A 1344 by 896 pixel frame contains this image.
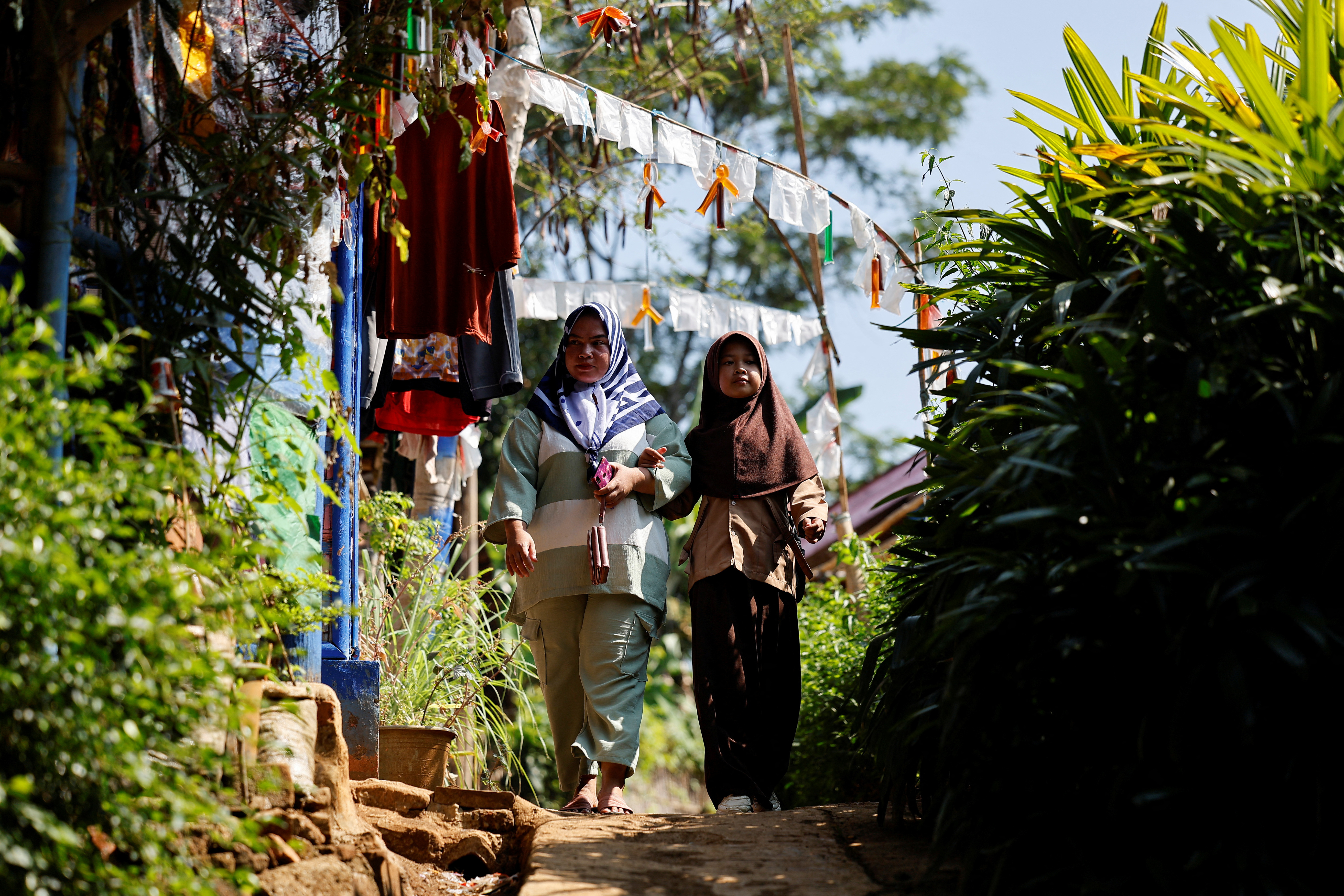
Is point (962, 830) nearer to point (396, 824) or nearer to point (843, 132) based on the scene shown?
point (396, 824)

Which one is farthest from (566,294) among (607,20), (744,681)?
(744,681)

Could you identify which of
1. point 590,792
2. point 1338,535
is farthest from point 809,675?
point 1338,535

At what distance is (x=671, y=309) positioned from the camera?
9180 mm

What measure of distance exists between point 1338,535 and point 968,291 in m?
1.67

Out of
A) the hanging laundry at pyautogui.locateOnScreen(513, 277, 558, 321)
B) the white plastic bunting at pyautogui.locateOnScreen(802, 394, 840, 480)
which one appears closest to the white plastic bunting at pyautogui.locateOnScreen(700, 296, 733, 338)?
the white plastic bunting at pyautogui.locateOnScreen(802, 394, 840, 480)

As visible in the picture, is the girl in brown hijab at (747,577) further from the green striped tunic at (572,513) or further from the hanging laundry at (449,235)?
the hanging laundry at (449,235)

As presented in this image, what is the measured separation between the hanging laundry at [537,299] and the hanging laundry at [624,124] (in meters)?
2.22

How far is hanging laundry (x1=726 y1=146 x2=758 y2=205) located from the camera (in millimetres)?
7020

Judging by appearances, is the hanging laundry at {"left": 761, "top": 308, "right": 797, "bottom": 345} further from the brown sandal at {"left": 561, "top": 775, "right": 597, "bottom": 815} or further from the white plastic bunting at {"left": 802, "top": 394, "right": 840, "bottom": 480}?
the brown sandal at {"left": 561, "top": 775, "right": 597, "bottom": 815}

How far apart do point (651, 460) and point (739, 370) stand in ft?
1.92

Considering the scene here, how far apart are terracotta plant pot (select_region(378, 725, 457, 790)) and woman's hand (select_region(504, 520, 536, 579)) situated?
28.4 inches

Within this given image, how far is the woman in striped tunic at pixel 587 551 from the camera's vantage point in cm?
433

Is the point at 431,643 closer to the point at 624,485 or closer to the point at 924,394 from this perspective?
the point at 624,485

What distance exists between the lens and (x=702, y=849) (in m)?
3.37
